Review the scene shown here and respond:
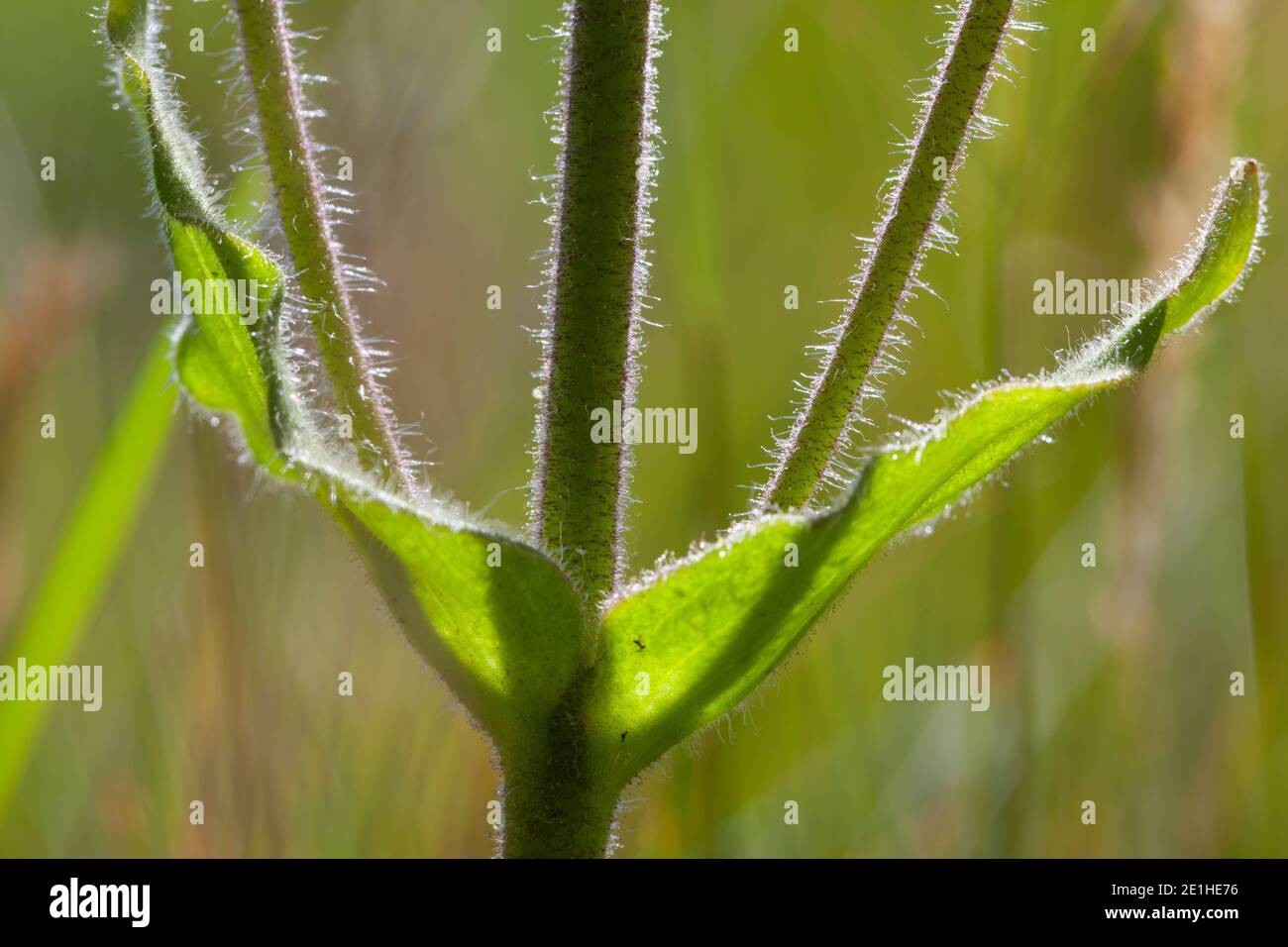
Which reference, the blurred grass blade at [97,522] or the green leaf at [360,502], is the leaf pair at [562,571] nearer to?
the green leaf at [360,502]

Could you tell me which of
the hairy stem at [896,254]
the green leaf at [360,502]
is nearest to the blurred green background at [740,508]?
the green leaf at [360,502]

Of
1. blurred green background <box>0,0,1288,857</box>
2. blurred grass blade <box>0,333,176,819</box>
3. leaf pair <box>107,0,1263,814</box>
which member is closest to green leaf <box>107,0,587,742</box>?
leaf pair <box>107,0,1263,814</box>

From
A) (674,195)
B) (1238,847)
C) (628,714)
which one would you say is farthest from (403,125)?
(1238,847)

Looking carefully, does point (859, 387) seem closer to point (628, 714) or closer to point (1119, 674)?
point (628, 714)

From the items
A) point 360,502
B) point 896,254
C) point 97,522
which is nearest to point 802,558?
point 896,254

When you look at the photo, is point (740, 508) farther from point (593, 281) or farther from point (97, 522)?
point (593, 281)
